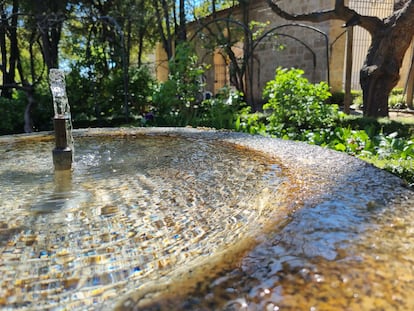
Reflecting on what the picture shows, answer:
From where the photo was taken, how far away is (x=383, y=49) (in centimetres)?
564

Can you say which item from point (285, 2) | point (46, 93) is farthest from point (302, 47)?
point (46, 93)

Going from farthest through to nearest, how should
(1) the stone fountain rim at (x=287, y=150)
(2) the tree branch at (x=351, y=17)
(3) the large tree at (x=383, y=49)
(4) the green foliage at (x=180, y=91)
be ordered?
(4) the green foliage at (x=180, y=91) < (2) the tree branch at (x=351, y=17) < (3) the large tree at (x=383, y=49) < (1) the stone fountain rim at (x=287, y=150)

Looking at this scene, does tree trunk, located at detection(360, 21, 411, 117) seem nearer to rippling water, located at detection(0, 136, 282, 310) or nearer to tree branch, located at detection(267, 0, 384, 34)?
tree branch, located at detection(267, 0, 384, 34)

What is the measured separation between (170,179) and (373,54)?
16.9 ft

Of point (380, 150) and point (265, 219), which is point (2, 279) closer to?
point (265, 219)

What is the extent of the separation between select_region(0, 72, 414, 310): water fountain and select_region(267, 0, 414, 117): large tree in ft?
14.1

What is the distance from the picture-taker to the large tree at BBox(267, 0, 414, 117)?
5457 mm

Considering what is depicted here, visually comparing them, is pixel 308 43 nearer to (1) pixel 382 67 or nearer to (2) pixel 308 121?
(1) pixel 382 67

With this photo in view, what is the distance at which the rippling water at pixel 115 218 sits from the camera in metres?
0.87

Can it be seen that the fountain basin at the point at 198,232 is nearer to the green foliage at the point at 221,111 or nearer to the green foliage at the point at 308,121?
the green foliage at the point at 308,121

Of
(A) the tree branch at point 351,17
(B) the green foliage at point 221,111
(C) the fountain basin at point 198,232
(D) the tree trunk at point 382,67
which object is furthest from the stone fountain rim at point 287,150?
(A) the tree branch at point 351,17

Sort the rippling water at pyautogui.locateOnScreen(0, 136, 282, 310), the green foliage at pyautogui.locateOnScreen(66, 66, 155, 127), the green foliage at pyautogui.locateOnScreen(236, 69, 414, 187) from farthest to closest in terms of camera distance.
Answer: the green foliage at pyautogui.locateOnScreen(66, 66, 155, 127)
the green foliage at pyautogui.locateOnScreen(236, 69, 414, 187)
the rippling water at pyautogui.locateOnScreen(0, 136, 282, 310)

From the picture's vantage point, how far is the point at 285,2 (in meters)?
11.9

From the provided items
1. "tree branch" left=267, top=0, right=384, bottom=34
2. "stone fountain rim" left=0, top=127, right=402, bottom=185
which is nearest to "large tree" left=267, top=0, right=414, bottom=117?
"tree branch" left=267, top=0, right=384, bottom=34
